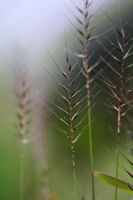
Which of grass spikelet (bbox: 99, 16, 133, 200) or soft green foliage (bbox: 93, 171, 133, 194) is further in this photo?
soft green foliage (bbox: 93, 171, 133, 194)

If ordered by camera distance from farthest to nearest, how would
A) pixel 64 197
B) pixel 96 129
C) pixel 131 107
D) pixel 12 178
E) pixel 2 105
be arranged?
1. pixel 96 129
2. pixel 12 178
3. pixel 2 105
4. pixel 64 197
5. pixel 131 107

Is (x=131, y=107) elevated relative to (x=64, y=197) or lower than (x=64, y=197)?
elevated

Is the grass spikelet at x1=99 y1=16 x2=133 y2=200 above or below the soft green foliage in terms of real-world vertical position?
above

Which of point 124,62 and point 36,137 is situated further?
point 36,137

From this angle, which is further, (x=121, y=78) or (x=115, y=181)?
(x=115, y=181)

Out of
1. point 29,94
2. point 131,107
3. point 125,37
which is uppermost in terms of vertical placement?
point 125,37

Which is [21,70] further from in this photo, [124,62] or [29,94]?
[124,62]

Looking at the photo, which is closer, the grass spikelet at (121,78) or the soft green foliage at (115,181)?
the grass spikelet at (121,78)

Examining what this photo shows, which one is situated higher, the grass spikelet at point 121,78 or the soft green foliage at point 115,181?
the grass spikelet at point 121,78

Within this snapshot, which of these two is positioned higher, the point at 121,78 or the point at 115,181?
the point at 121,78

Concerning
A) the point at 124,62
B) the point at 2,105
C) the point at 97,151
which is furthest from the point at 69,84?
the point at 97,151

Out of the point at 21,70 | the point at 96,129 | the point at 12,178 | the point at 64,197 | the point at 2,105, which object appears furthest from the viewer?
the point at 96,129
